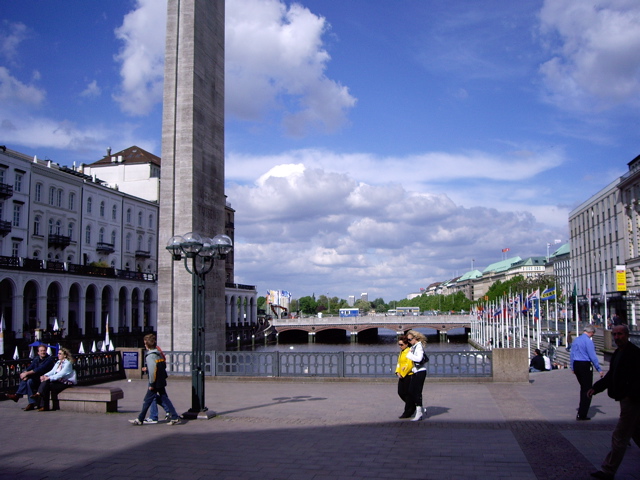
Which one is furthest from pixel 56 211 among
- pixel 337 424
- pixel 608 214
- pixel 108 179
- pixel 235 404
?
pixel 608 214

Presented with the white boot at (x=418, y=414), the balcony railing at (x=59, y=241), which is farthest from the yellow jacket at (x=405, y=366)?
the balcony railing at (x=59, y=241)

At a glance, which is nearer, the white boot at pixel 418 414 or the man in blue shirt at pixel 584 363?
the man in blue shirt at pixel 584 363

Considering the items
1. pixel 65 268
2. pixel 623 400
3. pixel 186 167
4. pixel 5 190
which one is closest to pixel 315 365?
pixel 186 167

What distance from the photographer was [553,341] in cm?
5997

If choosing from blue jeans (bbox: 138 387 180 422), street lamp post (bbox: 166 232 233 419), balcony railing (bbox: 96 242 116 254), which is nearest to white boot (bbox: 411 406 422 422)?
street lamp post (bbox: 166 232 233 419)

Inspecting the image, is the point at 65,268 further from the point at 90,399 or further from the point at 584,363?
the point at 584,363

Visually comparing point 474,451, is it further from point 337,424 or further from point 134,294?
point 134,294

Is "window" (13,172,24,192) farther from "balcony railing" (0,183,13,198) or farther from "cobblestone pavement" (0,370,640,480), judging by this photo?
"cobblestone pavement" (0,370,640,480)

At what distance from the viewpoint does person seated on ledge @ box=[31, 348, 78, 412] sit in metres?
14.5

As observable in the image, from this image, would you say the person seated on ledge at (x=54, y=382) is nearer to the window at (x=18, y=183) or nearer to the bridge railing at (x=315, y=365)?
the bridge railing at (x=315, y=365)

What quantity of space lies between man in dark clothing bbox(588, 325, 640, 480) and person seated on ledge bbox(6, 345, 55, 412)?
12522 millimetres

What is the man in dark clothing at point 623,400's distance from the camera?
25.4 feet

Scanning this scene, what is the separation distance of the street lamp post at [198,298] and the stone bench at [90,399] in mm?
2148

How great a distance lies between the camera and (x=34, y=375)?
14.6 metres
